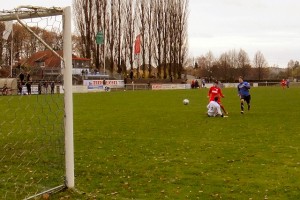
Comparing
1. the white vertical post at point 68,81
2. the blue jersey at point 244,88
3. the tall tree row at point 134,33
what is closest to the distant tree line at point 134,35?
the tall tree row at point 134,33

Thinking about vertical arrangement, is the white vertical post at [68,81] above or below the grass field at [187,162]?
above

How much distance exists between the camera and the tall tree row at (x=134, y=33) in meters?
65.0

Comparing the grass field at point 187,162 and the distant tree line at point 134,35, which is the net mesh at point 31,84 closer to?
the grass field at point 187,162

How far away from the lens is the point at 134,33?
7088 cm

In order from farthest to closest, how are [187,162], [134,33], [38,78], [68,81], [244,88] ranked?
[134,33]
[244,88]
[187,162]
[38,78]
[68,81]

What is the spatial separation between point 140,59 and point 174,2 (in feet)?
36.3

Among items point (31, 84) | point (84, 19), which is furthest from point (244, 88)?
point (84, 19)

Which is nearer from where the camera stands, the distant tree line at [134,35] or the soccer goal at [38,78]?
the soccer goal at [38,78]

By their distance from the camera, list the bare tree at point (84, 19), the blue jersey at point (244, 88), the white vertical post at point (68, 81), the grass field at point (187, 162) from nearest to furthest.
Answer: the white vertical post at point (68, 81)
the grass field at point (187, 162)
the blue jersey at point (244, 88)
the bare tree at point (84, 19)

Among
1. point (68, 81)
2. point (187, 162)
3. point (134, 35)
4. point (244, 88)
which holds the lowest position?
point (187, 162)

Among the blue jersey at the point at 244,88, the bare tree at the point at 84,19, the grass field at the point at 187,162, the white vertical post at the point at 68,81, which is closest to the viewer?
the white vertical post at the point at 68,81

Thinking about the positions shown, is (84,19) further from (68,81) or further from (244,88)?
(68,81)

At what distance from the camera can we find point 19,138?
11.9 m

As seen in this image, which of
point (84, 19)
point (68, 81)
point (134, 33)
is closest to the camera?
point (68, 81)
